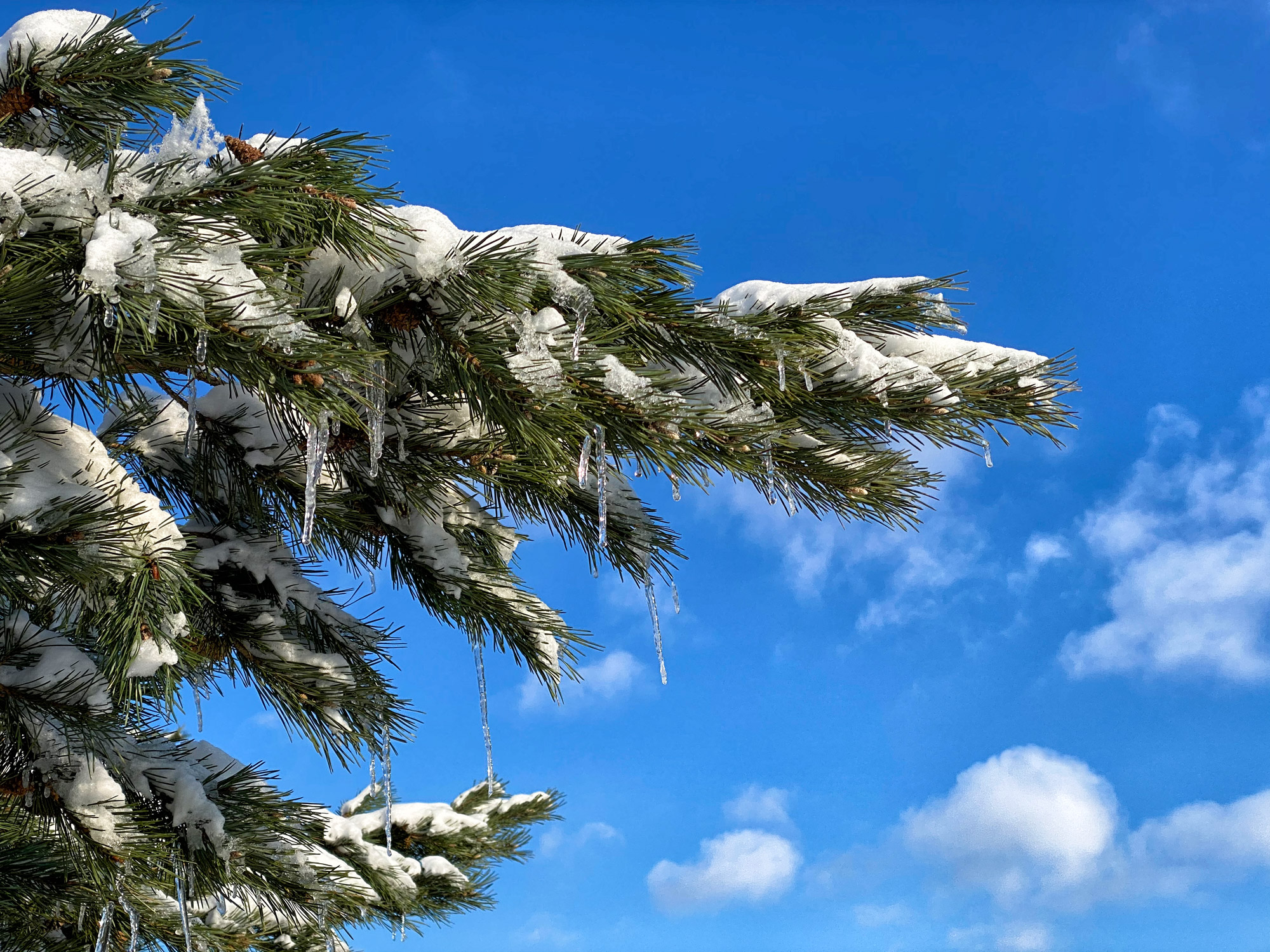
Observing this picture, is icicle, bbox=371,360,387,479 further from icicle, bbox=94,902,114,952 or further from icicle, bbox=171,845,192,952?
icicle, bbox=94,902,114,952

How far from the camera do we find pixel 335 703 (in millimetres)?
2723

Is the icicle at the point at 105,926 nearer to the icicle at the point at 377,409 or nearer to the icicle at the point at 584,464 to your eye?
the icicle at the point at 377,409

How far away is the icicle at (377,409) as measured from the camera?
6.64 feet

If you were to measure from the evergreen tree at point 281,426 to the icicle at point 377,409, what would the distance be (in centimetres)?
1

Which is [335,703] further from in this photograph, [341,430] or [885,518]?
[885,518]

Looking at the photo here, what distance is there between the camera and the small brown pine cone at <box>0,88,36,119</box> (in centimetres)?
243

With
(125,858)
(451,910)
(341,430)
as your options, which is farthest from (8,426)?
(451,910)

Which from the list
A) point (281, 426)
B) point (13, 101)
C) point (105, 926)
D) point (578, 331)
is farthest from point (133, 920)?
point (13, 101)

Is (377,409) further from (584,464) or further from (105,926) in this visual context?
(105,926)

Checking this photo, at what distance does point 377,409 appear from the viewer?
2033 millimetres

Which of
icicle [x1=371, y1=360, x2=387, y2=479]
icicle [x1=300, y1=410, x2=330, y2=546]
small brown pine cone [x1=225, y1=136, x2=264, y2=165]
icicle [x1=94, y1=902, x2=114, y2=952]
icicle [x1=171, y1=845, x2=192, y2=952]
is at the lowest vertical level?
icicle [x1=94, y1=902, x2=114, y2=952]

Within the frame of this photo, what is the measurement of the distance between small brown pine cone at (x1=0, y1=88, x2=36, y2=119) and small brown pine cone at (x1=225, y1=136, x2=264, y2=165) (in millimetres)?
711

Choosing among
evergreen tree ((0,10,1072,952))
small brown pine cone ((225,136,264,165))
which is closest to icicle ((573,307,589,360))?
evergreen tree ((0,10,1072,952))

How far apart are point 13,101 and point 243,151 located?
0.83 meters
